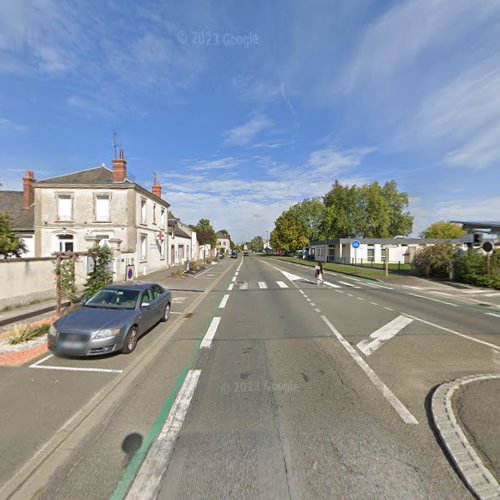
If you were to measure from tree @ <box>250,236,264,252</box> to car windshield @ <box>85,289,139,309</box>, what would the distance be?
166 metres

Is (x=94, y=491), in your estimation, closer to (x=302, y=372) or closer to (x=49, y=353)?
(x=302, y=372)

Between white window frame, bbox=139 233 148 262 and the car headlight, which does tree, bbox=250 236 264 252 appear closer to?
white window frame, bbox=139 233 148 262

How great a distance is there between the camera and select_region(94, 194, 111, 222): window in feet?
67.8

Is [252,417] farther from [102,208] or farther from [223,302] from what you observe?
[102,208]

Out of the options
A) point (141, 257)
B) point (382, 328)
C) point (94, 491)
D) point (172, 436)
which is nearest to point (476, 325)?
point (382, 328)

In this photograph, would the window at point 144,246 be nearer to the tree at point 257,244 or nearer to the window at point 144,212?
the window at point 144,212

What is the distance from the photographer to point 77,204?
20.7 meters

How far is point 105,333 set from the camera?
5516 mm

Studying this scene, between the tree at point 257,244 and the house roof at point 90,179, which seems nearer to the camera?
the house roof at point 90,179

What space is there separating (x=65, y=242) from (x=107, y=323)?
18.8m

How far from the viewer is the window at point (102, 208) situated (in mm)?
20672

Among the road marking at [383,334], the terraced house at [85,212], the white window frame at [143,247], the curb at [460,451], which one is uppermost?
the terraced house at [85,212]

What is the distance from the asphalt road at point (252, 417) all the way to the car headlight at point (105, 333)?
55cm

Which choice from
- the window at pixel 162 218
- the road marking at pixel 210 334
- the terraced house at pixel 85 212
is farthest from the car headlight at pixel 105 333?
the window at pixel 162 218
